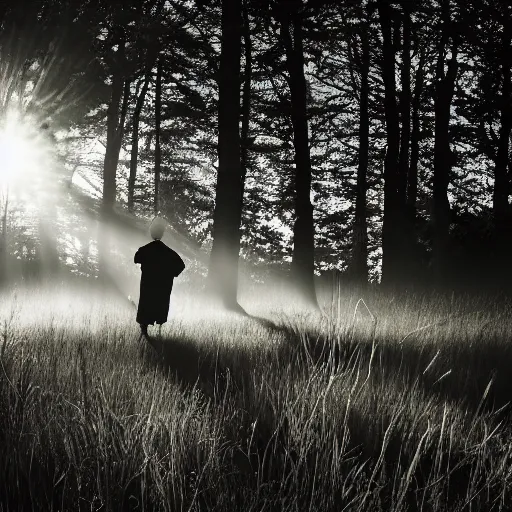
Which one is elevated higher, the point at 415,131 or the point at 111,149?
the point at 415,131

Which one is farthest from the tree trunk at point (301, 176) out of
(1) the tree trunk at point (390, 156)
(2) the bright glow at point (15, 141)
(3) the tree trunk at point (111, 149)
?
(3) the tree trunk at point (111, 149)

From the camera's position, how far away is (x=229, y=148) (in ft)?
32.6

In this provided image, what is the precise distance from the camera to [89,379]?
11.4 ft

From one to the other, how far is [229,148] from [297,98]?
2924mm

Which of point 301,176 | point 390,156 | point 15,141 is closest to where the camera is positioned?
point 15,141

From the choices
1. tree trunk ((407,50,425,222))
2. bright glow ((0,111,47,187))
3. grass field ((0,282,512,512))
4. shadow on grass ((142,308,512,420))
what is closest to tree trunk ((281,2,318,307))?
grass field ((0,282,512,512))

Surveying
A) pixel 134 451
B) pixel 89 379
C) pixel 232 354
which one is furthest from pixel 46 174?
pixel 134 451

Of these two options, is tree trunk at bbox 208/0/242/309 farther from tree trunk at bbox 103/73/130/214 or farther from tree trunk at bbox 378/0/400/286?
tree trunk at bbox 103/73/130/214

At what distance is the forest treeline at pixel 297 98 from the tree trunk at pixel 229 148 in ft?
0.08

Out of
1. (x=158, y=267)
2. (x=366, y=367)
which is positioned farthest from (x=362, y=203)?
(x=366, y=367)

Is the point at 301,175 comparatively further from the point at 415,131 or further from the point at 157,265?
the point at 415,131

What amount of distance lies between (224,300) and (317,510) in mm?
8595

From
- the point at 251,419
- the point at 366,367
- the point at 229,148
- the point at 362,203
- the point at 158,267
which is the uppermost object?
the point at 362,203

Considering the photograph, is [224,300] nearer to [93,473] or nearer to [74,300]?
[74,300]
